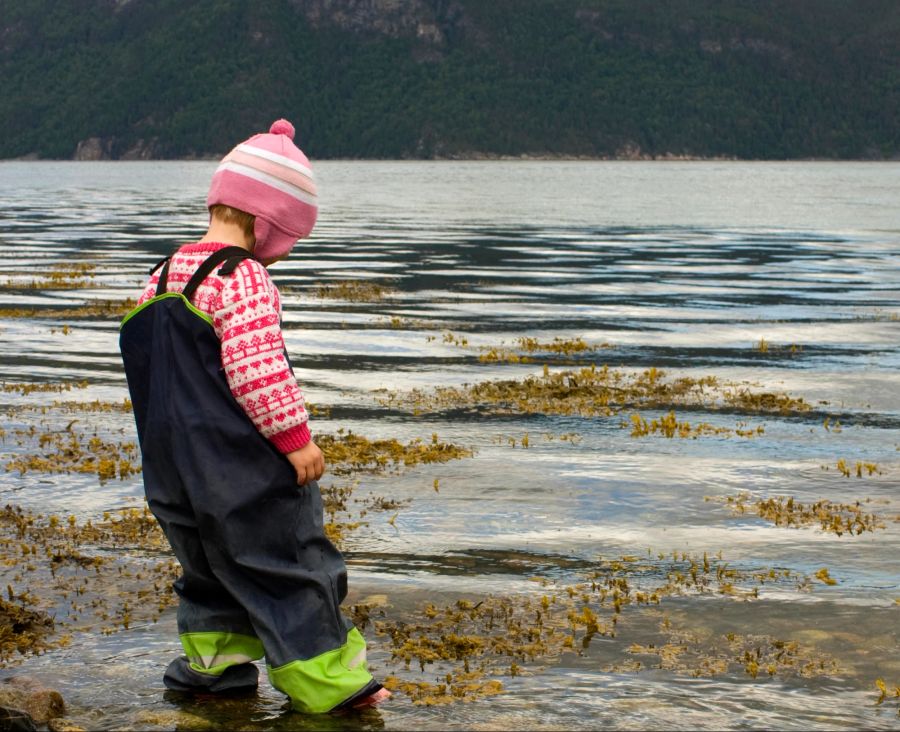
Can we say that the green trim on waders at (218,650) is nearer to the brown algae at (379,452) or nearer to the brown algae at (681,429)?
the brown algae at (379,452)

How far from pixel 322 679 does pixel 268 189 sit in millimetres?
1822

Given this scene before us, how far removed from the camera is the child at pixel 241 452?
500cm

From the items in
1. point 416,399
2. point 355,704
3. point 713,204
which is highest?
point 713,204

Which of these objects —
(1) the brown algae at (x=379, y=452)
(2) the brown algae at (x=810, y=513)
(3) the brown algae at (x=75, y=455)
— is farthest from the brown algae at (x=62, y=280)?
(2) the brown algae at (x=810, y=513)

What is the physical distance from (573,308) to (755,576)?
15.5 m

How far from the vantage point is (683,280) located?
96.2ft

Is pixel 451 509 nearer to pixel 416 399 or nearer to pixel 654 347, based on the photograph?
pixel 416 399

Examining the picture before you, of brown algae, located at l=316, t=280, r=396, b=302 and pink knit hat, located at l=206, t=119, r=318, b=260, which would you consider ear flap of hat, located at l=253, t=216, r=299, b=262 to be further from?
brown algae, located at l=316, t=280, r=396, b=302

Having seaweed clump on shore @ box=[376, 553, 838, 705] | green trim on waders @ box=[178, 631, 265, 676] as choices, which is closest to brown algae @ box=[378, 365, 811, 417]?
seaweed clump on shore @ box=[376, 553, 838, 705]

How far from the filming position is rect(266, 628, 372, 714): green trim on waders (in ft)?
16.7

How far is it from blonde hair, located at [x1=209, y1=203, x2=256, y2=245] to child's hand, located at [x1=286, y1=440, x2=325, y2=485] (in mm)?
847

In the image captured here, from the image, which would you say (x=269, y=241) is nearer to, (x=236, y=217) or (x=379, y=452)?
(x=236, y=217)

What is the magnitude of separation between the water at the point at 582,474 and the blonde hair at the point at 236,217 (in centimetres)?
184

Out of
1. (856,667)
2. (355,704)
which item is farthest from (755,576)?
(355,704)
